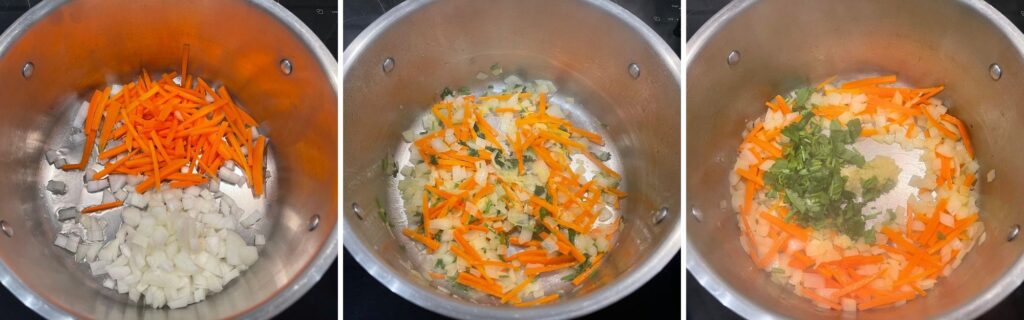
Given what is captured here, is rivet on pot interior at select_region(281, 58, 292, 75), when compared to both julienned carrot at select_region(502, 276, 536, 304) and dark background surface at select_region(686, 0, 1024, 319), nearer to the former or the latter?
julienned carrot at select_region(502, 276, 536, 304)

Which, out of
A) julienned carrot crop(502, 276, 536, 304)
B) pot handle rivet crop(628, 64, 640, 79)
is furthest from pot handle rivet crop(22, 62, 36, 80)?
pot handle rivet crop(628, 64, 640, 79)

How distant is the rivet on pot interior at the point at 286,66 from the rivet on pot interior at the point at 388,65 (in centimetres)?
15

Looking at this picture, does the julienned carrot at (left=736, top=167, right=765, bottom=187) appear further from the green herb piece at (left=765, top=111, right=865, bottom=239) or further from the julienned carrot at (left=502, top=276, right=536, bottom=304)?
the julienned carrot at (left=502, top=276, right=536, bottom=304)

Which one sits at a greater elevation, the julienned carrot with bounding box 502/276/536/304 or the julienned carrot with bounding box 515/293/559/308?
the julienned carrot with bounding box 502/276/536/304

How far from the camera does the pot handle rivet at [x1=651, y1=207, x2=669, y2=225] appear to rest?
128 cm

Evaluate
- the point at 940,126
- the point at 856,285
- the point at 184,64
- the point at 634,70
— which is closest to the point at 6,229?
the point at 184,64

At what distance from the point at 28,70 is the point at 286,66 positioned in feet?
1.31

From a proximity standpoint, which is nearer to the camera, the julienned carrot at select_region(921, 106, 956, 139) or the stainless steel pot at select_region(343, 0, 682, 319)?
the stainless steel pot at select_region(343, 0, 682, 319)

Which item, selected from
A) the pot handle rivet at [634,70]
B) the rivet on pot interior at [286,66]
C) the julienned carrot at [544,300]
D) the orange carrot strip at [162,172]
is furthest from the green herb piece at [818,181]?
the orange carrot strip at [162,172]

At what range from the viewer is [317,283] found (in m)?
1.24

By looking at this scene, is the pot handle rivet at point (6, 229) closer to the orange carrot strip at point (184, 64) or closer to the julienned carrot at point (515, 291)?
the orange carrot strip at point (184, 64)

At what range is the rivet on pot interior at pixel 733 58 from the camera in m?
1.30

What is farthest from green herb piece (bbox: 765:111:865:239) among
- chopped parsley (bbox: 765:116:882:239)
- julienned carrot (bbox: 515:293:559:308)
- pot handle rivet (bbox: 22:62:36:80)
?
pot handle rivet (bbox: 22:62:36:80)

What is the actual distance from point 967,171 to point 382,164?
3.21 feet
